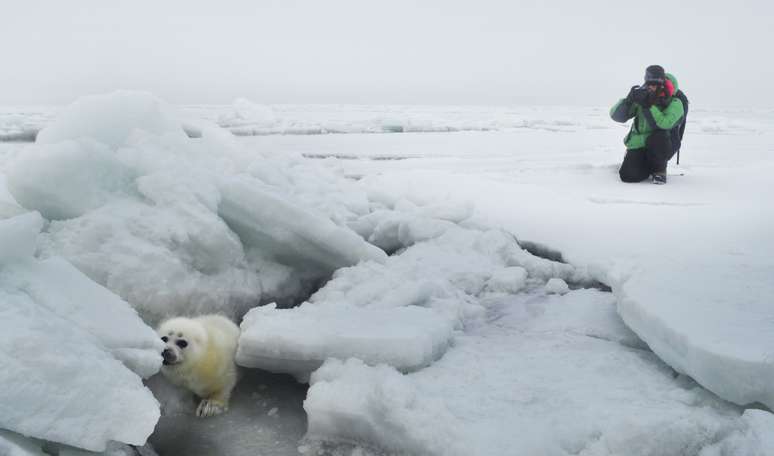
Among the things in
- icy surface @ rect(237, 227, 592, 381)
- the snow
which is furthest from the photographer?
the snow

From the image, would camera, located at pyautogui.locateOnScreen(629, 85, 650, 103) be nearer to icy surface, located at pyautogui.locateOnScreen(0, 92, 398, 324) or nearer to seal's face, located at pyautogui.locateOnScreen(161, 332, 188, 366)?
icy surface, located at pyautogui.locateOnScreen(0, 92, 398, 324)

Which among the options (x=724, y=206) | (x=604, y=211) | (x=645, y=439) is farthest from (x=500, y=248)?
(x=645, y=439)

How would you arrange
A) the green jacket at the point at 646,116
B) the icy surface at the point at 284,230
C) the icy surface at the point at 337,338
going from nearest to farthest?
the icy surface at the point at 337,338 < the icy surface at the point at 284,230 < the green jacket at the point at 646,116

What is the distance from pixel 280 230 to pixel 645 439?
1828 millimetres

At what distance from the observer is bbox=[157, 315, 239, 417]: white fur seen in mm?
2025

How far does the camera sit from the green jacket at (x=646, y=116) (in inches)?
178

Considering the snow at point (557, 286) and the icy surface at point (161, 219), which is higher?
the icy surface at point (161, 219)

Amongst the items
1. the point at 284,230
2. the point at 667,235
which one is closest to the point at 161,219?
the point at 284,230

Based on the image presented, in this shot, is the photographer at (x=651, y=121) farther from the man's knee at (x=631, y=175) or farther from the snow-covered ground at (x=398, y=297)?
the snow-covered ground at (x=398, y=297)

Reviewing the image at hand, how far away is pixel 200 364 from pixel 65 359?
757mm

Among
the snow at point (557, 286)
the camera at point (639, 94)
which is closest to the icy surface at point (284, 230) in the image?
the snow at point (557, 286)

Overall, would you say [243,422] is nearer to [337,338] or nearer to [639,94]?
[337,338]

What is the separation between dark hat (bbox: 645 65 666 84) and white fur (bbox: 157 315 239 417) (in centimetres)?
389

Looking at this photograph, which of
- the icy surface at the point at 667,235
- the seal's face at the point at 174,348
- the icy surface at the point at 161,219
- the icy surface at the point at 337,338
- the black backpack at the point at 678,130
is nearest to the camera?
the icy surface at the point at 667,235
